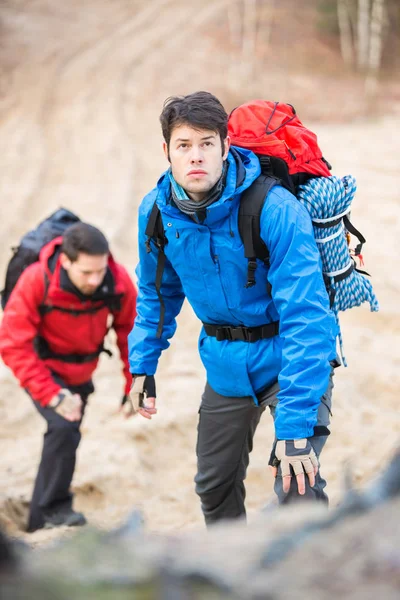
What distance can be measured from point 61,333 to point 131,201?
7.48m

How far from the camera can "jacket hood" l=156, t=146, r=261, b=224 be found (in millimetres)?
3311

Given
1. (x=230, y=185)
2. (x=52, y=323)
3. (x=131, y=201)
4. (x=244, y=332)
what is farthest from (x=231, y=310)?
(x=131, y=201)

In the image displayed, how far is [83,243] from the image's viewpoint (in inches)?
192

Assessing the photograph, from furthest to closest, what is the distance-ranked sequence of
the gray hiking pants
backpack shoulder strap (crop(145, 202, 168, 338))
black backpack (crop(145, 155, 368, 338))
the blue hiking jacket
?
the gray hiking pants, backpack shoulder strap (crop(145, 202, 168, 338)), black backpack (crop(145, 155, 368, 338)), the blue hiking jacket

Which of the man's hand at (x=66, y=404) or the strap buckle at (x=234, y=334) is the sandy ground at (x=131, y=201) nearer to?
the man's hand at (x=66, y=404)

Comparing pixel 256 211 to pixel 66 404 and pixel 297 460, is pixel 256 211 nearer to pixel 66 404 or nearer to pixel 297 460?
pixel 297 460

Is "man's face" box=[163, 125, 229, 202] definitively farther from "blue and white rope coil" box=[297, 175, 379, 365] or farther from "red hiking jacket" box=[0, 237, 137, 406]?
"red hiking jacket" box=[0, 237, 137, 406]

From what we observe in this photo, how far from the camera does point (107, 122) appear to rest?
1666cm

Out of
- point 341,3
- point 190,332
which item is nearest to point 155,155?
point 190,332

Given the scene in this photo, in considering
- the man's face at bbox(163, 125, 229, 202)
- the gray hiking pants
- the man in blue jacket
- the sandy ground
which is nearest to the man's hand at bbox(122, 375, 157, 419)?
the man in blue jacket

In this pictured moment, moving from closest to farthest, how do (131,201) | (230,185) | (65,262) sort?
(230,185), (65,262), (131,201)

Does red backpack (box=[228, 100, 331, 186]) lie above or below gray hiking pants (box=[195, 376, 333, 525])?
above

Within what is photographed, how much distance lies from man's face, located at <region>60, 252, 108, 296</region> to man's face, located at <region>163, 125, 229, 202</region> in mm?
1562

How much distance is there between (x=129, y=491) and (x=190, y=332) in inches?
112
